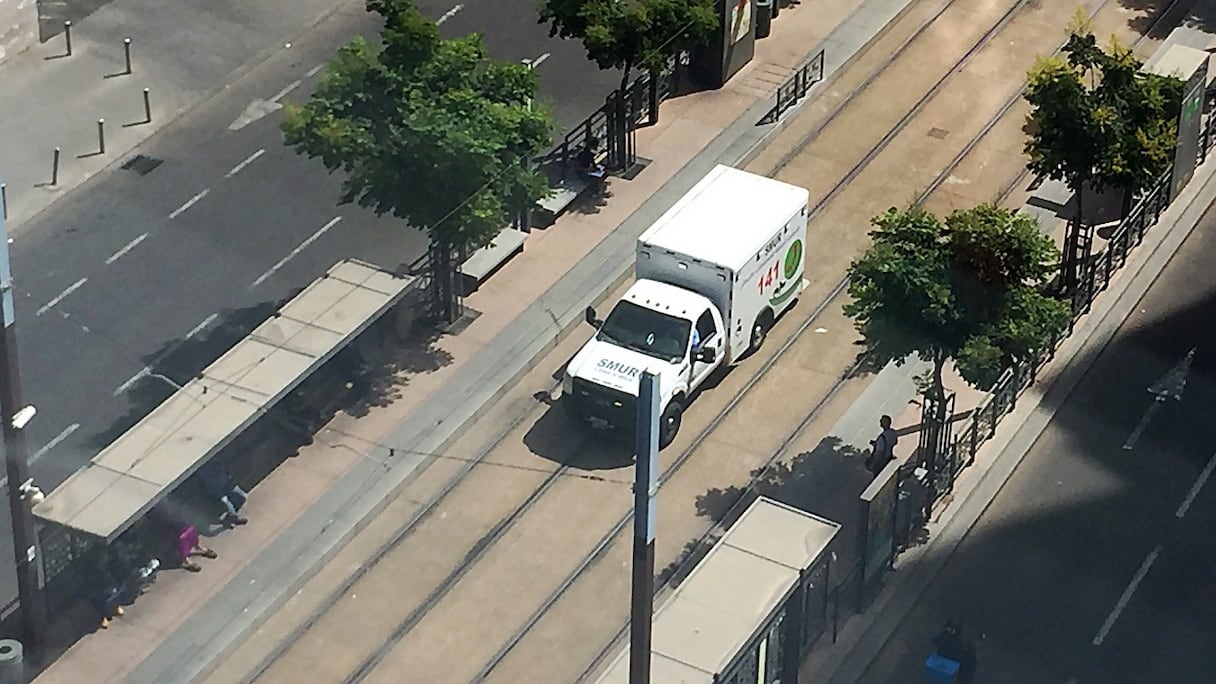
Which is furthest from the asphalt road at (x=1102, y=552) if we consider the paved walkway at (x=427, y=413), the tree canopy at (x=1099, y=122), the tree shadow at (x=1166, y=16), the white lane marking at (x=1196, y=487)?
the tree shadow at (x=1166, y=16)

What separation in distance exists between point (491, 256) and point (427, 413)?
14.4 feet

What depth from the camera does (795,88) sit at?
1781 inches

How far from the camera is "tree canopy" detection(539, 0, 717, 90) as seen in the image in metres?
40.4

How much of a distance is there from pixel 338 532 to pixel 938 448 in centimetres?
919

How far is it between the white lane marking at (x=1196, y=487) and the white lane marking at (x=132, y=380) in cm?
1662

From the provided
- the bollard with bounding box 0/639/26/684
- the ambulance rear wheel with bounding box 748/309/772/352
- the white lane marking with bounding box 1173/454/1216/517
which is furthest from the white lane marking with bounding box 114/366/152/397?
the white lane marking with bounding box 1173/454/1216/517

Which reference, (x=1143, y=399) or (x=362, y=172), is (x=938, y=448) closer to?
(x=1143, y=399)

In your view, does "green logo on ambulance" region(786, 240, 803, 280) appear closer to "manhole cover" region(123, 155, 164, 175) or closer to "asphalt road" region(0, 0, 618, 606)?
A: "asphalt road" region(0, 0, 618, 606)

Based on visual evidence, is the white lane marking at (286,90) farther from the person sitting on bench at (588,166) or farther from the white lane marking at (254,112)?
the person sitting on bench at (588,166)

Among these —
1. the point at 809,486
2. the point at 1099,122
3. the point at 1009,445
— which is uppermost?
the point at 1099,122

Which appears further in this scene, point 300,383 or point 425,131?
point 425,131

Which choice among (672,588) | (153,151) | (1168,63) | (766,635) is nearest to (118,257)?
(153,151)

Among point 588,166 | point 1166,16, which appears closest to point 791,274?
point 588,166

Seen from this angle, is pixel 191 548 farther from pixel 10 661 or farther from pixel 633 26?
pixel 633 26
